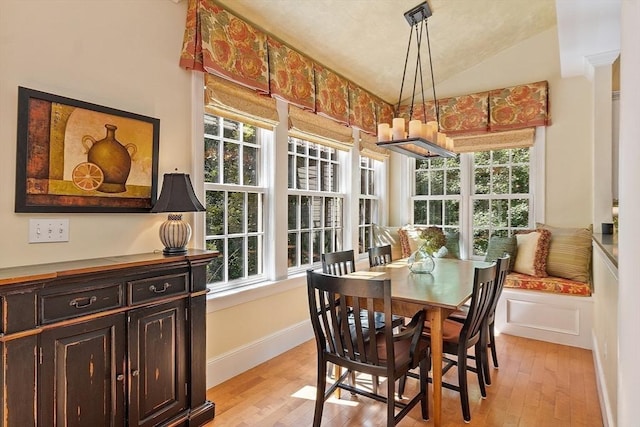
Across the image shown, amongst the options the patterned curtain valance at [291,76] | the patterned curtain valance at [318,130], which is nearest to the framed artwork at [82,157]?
the patterned curtain valance at [291,76]

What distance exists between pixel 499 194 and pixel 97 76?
14.2ft

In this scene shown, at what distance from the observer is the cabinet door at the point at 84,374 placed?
5.03ft

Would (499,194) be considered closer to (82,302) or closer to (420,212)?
(420,212)

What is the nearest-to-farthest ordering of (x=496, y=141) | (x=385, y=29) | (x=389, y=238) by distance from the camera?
(x=385, y=29) → (x=496, y=141) → (x=389, y=238)

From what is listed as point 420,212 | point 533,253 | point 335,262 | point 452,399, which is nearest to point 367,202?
point 420,212

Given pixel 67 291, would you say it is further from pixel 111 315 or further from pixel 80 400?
pixel 80 400

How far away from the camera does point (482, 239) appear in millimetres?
4609

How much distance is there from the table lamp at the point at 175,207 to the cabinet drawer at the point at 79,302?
420 millimetres

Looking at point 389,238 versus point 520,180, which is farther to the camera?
point 389,238

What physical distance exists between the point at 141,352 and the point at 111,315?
28 cm

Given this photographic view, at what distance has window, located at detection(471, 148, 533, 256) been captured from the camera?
14.3ft

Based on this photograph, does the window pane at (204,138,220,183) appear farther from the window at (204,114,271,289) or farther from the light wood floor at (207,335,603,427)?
the light wood floor at (207,335,603,427)

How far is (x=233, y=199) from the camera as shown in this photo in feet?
9.70

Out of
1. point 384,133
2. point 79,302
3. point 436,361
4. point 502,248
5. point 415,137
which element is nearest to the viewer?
point 79,302
